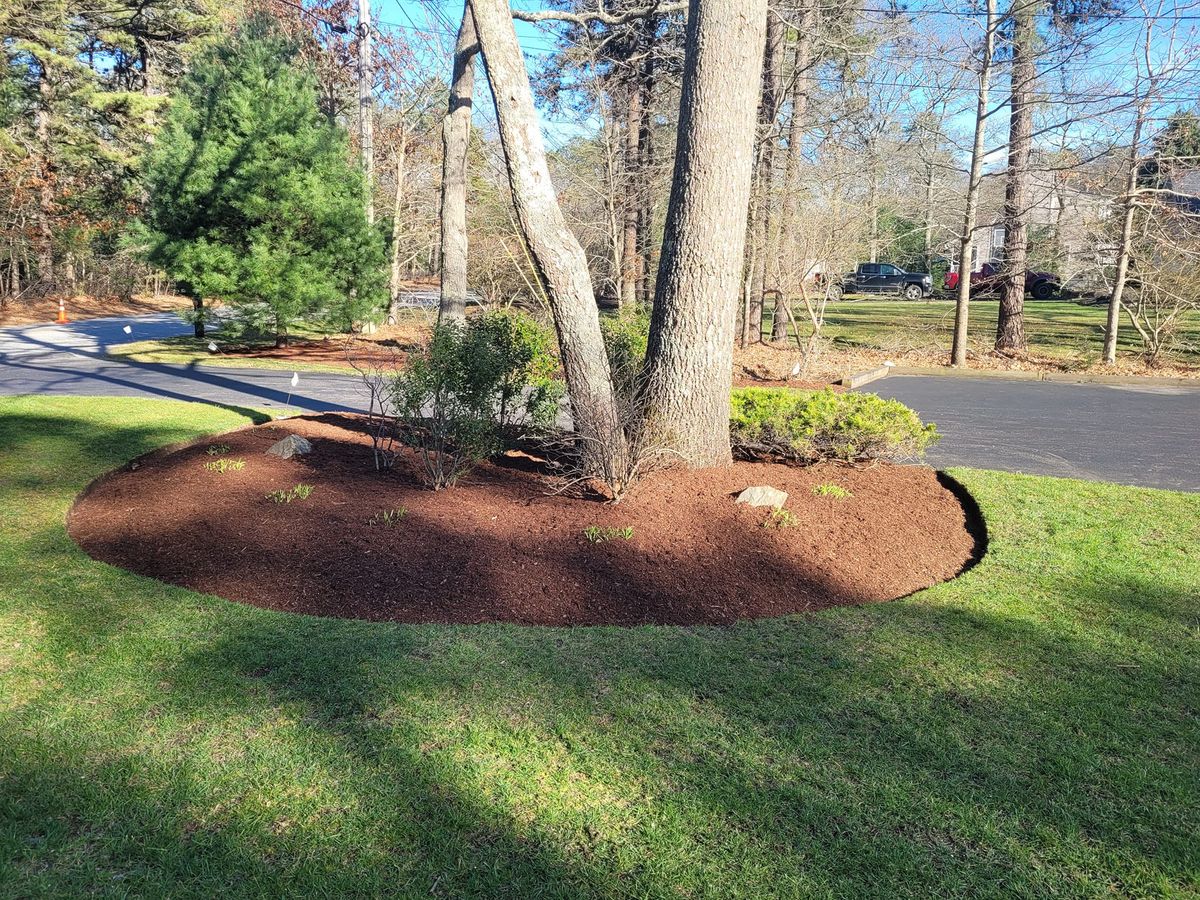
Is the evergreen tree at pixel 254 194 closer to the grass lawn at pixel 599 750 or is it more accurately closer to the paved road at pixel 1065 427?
the paved road at pixel 1065 427

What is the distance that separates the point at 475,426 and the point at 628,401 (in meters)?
1.26

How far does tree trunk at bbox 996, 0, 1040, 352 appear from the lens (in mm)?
15648

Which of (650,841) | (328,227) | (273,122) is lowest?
(650,841)

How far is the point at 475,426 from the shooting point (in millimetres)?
6555

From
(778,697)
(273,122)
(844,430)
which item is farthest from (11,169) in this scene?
(778,697)

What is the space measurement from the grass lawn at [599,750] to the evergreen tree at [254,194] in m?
12.3

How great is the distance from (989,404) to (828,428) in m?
7.37

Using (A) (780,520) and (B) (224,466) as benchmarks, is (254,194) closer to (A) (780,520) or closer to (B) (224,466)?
(B) (224,466)

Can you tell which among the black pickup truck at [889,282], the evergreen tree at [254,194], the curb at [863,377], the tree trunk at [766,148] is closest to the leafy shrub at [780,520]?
the curb at [863,377]

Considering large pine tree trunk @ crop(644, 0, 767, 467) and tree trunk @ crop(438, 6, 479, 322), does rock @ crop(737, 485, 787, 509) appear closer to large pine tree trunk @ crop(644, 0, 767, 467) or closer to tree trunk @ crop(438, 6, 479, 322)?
large pine tree trunk @ crop(644, 0, 767, 467)

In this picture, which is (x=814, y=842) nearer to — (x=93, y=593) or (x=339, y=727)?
(x=339, y=727)

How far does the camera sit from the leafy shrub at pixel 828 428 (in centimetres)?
688

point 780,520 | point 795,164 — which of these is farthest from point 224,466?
point 795,164

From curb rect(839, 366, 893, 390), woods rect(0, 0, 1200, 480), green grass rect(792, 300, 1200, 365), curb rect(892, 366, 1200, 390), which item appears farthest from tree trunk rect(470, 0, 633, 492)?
green grass rect(792, 300, 1200, 365)
